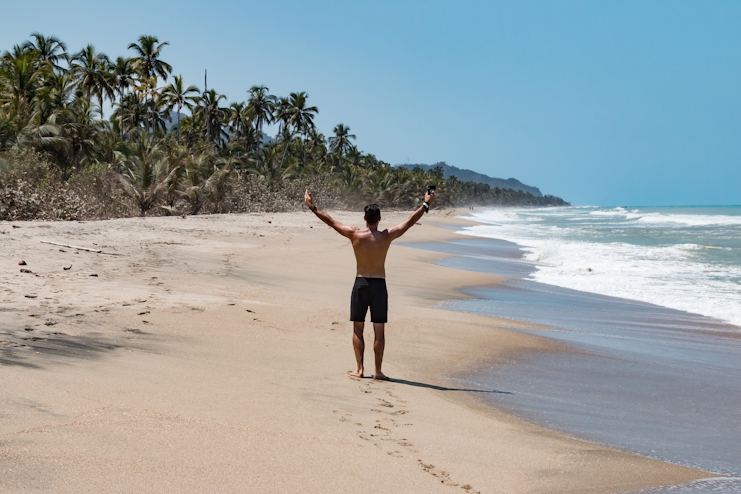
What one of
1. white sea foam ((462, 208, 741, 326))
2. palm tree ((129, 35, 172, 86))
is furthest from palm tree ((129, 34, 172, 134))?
white sea foam ((462, 208, 741, 326))

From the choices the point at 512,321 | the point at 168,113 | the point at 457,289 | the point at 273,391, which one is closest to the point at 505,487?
the point at 273,391

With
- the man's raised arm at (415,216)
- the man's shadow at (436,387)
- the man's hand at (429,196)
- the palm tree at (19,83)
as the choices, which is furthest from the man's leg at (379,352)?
the palm tree at (19,83)

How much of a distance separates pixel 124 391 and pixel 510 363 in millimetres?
4261

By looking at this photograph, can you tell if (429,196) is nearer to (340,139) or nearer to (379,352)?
(379,352)

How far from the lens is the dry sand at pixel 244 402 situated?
3.39 meters

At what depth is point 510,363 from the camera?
7340 mm

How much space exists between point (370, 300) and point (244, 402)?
1.83m

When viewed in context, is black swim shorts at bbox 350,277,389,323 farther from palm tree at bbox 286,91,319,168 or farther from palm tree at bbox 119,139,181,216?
palm tree at bbox 286,91,319,168

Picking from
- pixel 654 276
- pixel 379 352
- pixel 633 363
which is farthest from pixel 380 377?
pixel 654 276

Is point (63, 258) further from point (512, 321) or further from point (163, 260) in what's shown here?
point (512, 321)

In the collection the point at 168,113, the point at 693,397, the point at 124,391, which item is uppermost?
the point at 168,113

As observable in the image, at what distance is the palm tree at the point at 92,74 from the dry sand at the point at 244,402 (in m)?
47.1

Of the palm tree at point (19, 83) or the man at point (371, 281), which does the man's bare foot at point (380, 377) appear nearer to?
the man at point (371, 281)

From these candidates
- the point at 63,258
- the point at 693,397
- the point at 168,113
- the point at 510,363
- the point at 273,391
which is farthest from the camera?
the point at 168,113
